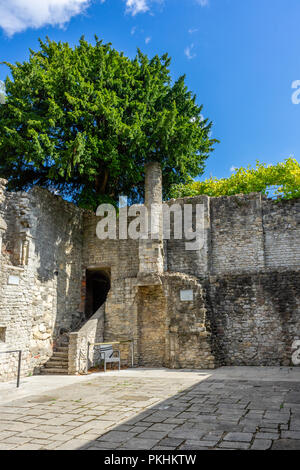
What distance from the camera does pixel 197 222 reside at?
14.9m

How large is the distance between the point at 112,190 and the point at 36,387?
10214mm

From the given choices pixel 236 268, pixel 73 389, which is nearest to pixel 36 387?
pixel 73 389

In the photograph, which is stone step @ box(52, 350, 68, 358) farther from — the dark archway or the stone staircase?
the dark archway

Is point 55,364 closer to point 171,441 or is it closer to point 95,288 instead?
point 95,288

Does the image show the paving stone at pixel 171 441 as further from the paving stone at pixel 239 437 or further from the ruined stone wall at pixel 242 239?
the ruined stone wall at pixel 242 239

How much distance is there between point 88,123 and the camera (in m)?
13.4

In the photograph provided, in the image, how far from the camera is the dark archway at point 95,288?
15.3 meters

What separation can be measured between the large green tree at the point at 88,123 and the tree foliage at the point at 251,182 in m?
3.54

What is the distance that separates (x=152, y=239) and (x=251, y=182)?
961 cm

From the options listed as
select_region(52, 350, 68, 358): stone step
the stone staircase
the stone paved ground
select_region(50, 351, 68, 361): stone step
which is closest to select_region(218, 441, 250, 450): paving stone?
the stone paved ground

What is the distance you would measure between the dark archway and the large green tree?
3.19 m

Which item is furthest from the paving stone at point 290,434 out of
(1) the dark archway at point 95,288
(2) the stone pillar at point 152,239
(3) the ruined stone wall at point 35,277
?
(1) the dark archway at point 95,288

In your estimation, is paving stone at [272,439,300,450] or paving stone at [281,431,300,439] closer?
paving stone at [272,439,300,450]

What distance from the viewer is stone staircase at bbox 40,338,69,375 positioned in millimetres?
11016
